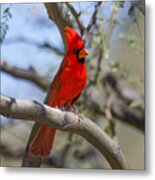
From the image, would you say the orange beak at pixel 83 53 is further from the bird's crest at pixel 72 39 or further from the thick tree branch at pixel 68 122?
the thick tree branch at pixel 68 122

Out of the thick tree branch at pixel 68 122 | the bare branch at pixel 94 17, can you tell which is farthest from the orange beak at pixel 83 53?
the thick tree branch at pixel 68 122

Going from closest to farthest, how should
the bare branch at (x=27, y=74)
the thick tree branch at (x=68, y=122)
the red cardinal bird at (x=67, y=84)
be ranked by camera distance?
the thick tree branch at (x=68, y=122)
the red cardinal bird at (x=67, y=84)
the bare branch at (x=27, y=74)

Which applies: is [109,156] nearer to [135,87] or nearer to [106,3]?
[135,87]

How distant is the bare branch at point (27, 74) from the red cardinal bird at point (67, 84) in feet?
0.21

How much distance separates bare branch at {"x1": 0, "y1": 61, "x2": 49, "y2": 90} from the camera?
238 centimetres

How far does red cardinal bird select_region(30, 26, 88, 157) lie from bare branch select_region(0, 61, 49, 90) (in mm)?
63

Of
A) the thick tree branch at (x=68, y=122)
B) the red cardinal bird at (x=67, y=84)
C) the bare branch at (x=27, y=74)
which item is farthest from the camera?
the bare branch at (x=27, y=74)

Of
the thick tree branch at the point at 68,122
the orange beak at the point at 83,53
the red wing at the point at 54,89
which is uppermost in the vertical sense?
the orange beak at the point at 83,53

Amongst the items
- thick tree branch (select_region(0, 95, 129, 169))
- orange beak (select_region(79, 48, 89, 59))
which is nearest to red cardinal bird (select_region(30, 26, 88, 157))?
orange beak (select_region(79, 48, 89, 59))

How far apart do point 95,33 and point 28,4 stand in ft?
1.06

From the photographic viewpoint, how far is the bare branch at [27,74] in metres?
2.38

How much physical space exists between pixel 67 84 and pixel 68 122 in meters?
0.20

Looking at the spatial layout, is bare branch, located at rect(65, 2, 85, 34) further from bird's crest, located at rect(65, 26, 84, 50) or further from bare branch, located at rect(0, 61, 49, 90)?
bare branch, located at rect(0, 61, 49, 90)

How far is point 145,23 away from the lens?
2.23 m
